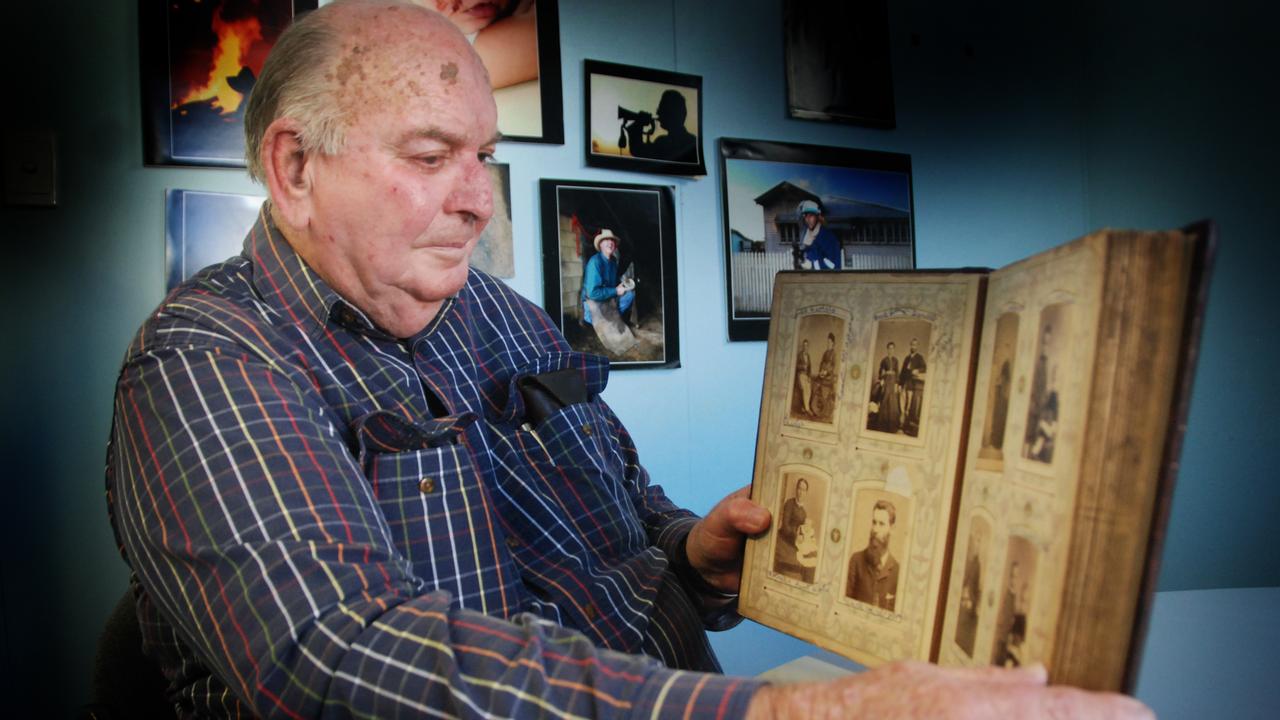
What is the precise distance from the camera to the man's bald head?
3.03 feet

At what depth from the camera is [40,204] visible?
1458 mm

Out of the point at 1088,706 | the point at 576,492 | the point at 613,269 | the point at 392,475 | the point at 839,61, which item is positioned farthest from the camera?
the point at 839,61

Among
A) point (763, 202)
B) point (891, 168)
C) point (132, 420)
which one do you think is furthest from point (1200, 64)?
point (132, 420)

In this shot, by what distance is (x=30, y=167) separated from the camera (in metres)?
1.45

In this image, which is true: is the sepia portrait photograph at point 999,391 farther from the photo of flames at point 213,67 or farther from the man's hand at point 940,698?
the photo of flames at point 213,67

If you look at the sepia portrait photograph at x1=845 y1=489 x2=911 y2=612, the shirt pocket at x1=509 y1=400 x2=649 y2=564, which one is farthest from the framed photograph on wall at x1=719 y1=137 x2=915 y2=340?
the sepia portrait photograph at x1=845 y1=489 x2=911 y2=612

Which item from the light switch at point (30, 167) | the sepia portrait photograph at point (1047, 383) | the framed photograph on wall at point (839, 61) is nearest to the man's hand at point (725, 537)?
the sepia portrait photograph at point (1047, 383)

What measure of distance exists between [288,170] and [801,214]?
1405 mm

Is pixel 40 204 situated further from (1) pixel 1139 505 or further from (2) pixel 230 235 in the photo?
(1) pixel 1139 505

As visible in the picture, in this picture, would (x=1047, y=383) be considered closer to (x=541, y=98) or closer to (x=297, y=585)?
(x=297, y=585)

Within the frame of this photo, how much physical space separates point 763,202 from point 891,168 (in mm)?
419

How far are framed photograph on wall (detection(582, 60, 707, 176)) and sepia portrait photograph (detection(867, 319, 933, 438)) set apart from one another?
1252 millimetres

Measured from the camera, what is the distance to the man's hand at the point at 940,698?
475mm

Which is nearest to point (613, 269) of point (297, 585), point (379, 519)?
point (379, 519)
